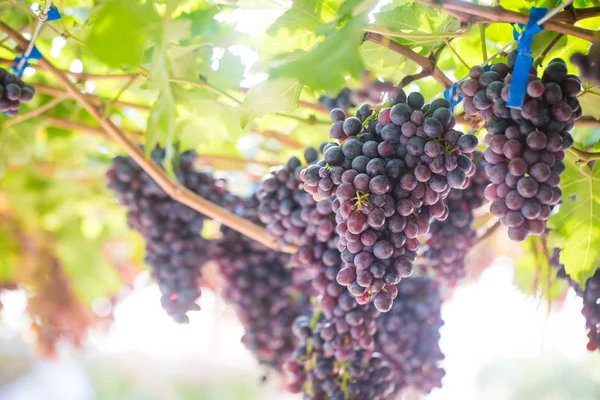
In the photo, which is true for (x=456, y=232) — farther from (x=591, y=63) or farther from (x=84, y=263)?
(x=84, y=263)

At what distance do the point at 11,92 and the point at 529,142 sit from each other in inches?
29.9

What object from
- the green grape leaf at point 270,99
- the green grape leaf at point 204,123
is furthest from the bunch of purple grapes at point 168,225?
the green grape leaf at point 270,99

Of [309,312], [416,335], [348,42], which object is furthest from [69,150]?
[348,42]

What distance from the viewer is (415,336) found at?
1060mm

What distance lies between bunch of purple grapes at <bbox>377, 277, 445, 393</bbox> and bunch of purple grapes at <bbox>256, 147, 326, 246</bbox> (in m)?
0.24

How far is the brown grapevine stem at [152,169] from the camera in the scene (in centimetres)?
95

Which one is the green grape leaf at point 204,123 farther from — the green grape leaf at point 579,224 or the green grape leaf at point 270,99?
the green grape leaf at point 579,224

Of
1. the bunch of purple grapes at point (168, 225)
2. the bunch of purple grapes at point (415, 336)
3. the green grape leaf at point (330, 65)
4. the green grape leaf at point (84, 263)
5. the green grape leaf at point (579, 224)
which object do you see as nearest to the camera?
the green grape leaf at point (330, 65)

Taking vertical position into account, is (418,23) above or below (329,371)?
above

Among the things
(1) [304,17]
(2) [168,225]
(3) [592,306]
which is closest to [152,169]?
(2) [168,225]

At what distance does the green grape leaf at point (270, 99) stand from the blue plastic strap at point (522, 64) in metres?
0.29

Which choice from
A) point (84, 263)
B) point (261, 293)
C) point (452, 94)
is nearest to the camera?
point (452, 94)

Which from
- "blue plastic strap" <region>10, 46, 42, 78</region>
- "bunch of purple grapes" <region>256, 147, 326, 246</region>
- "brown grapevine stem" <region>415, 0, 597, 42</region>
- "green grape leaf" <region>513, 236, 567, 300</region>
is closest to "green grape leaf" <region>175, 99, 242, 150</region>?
"bunch of purple grapes" <region>256, 147, 326, 246</region>

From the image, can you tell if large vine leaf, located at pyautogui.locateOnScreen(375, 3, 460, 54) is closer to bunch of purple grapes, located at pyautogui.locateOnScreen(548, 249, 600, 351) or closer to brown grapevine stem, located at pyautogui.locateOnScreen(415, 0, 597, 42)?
brown grapevine stem, located at pyautogui.locateOnScreen(415, 0, 597, 42)
